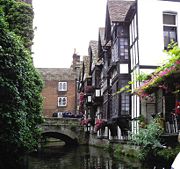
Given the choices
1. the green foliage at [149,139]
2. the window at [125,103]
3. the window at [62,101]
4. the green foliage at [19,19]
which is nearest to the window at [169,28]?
the window at [125,103]

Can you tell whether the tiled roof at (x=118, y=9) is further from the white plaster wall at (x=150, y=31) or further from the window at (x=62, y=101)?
the window at (x=62, y=101)

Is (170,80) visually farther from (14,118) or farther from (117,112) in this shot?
(117,112)

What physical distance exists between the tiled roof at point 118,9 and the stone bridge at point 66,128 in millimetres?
18133

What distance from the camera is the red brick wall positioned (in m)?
49.7

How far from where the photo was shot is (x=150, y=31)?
16.6m

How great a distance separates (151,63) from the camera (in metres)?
16.5

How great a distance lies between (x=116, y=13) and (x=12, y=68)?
11.9m

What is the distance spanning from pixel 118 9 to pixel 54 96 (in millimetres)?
31930

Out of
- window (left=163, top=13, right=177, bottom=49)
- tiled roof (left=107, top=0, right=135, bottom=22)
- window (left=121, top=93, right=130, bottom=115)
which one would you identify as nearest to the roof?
tiled roof (left=107, top=0, right=135, bottom=22)

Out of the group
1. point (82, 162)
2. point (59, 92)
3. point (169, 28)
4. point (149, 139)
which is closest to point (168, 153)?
point (149, 139)

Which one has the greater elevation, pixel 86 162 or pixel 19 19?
pixel 19 19

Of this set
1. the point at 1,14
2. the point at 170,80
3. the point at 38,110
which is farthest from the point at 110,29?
the point at 1,14

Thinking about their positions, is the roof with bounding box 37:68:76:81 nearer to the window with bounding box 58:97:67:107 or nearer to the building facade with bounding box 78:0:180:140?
the window with bounding box 58:97:67:107

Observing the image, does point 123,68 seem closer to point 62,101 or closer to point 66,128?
point 66,128
